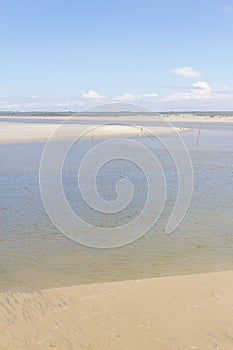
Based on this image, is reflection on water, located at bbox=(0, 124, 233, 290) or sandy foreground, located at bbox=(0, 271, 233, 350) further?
reflection on water, located at bbox=(0, 124, 233, 290)

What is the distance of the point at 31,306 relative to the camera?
5.79 m

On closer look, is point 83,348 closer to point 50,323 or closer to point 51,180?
point 50,323

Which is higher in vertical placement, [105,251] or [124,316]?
[124,316]

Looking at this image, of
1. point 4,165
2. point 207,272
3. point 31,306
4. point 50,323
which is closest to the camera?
point 50,323

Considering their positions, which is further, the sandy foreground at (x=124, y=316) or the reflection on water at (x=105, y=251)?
the reflection on water at (x=105, y=251)

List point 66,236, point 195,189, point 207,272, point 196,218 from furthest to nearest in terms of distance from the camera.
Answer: point 195,189
point 196,218
point 66,236
point 207,272

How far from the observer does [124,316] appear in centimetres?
547

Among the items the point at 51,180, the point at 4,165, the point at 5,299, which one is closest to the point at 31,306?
the point at 5,299

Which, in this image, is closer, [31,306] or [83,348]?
[83,348]

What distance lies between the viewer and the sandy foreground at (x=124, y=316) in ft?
16.1

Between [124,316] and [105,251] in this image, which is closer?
[124,316]

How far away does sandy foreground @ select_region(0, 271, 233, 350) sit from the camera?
4910 mm

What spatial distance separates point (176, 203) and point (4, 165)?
11.7m

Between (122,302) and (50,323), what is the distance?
109cm
